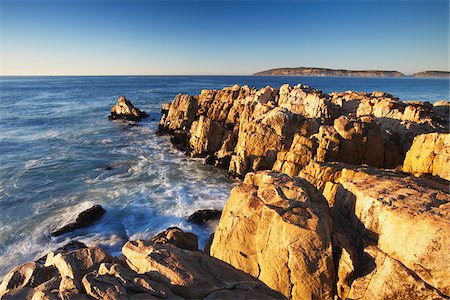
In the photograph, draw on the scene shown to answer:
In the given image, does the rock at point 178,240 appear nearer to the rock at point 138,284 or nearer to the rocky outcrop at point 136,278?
the rocky outcrop at point 136,278

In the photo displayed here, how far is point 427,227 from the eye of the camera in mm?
9125

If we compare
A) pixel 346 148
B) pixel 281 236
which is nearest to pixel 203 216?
pixel 281 236

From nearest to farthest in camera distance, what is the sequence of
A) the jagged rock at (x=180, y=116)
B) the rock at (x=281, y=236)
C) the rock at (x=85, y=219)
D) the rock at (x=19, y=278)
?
the rock at (x=19, y=278) → the rock at (x=281, y=236) → the rock at (x=85, y=219) → the jagged rock at (x=180, y=116)

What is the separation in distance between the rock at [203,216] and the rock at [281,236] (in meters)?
8.67

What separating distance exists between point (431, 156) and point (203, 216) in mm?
16195

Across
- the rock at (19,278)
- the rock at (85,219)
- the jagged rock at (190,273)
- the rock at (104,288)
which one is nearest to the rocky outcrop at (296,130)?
the rock at (85,219)

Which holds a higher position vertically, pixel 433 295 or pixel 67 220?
pixel 433 295

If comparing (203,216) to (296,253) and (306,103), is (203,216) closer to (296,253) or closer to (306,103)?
(296,253)

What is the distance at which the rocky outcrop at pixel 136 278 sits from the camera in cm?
683

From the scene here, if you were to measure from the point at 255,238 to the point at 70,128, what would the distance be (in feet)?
176

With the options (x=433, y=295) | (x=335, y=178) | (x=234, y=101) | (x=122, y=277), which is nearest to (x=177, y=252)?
(x=122, y=277)

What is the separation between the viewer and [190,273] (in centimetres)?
789

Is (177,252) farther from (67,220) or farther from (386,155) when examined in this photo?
(386,155)

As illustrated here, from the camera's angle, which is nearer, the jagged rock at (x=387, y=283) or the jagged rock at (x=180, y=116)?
the jagged rock at (x=387, y=283)
